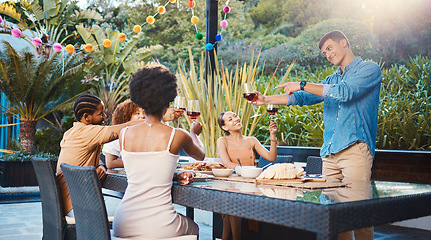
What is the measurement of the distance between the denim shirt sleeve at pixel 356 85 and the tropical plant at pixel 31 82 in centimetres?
604

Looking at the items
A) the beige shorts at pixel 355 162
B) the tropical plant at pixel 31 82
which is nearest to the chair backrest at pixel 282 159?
the beige shorts at pixel 355 162

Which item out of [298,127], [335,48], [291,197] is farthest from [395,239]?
[291,197]

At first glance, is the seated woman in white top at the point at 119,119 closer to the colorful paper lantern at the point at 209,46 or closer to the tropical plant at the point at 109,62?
the colorful paper lantern at the point at 209,46

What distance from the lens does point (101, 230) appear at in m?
1.99

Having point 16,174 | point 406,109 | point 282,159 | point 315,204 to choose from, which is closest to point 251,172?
point 315,204

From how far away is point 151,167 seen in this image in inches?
83.2

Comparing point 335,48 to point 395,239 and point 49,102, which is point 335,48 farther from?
point 49,102

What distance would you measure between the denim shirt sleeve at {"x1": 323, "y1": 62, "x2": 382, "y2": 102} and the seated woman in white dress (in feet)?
3.44

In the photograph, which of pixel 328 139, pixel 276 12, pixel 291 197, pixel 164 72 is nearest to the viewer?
pixel 291 197

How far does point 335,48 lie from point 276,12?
12792 millimetres

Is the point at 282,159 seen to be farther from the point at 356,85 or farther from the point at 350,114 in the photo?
the point at 356,85

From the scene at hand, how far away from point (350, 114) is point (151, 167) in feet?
4.69

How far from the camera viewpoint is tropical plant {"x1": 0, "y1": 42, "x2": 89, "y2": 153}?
7852 mm

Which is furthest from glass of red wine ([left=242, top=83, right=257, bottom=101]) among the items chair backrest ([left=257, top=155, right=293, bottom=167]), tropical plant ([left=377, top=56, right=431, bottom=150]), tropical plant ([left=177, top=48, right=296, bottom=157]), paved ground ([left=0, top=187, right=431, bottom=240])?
tropical plant ([left=377, top=56, right=431, bottom=150])
